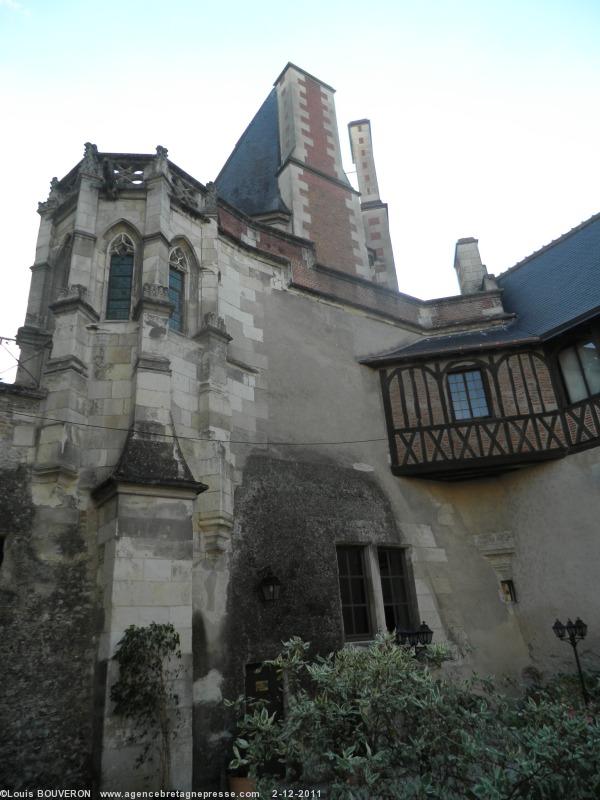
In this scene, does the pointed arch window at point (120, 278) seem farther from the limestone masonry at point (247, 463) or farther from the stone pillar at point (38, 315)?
the stone pillar at point (38, 315)

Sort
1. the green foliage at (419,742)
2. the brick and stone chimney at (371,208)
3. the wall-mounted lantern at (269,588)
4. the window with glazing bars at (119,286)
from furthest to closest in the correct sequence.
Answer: the brick and stone chimney at (371,208)
the window with glazing bars at (119,286)
the wall-mounted lantern at (269,588)
the green foliage at (419,742)

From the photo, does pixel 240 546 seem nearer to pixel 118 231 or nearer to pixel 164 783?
pixel 164 783

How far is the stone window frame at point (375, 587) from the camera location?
8.40 m

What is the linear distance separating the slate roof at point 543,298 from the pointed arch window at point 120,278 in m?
4.69

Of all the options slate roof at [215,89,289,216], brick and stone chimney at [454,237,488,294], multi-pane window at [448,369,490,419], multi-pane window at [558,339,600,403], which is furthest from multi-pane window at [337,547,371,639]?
slate roof at [215,89,289,216]

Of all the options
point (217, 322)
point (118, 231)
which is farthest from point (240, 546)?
point (118, 231)

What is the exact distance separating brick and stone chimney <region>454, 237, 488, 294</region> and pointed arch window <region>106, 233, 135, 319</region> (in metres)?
9.08

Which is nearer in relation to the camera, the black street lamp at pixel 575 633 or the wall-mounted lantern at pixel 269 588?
the wall-mounted lantern at pixel 269 588

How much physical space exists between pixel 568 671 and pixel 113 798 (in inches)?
279

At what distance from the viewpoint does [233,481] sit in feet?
25.7

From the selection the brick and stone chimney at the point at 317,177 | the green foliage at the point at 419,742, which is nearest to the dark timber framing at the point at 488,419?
the brick and stone chimney at the point at 317,177

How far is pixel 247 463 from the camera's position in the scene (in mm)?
8219

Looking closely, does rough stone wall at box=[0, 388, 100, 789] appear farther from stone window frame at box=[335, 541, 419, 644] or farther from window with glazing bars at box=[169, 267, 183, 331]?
stone window frame at box=[335, 541, 419, 644]

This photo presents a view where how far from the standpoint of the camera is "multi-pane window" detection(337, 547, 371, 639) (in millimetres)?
8367
